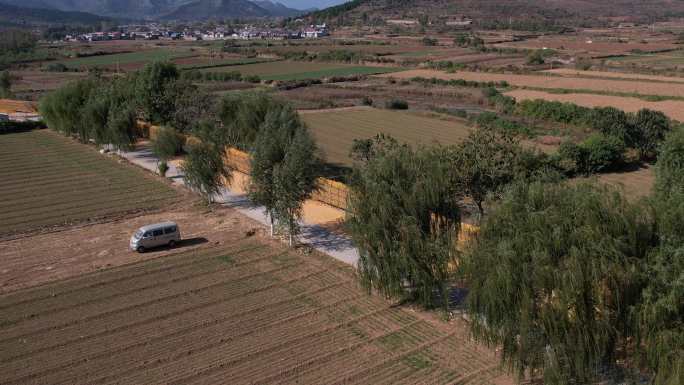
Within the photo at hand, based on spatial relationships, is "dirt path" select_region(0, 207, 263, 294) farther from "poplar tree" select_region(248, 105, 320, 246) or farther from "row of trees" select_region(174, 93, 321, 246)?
"poplar tree" select_region(248, 105, 320, 246)

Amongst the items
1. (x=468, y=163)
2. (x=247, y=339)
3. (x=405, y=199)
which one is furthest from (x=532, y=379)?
(x=468, y=163)

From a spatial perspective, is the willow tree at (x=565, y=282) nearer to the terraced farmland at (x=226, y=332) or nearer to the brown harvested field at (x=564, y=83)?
the terraced farmland at (x=226, y=332)

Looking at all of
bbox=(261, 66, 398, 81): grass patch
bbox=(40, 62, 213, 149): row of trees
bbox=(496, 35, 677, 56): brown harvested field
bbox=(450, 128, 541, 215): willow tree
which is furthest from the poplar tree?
bbox=(496, 35, 677, 56): brown harvested field

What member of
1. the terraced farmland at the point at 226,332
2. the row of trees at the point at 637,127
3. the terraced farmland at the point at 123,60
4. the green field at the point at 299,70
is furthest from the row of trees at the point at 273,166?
the terraced farmland at the point at 123,60

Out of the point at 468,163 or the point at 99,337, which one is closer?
the point at 99,337

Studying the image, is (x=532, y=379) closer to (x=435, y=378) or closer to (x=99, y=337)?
(x=435, y=378)

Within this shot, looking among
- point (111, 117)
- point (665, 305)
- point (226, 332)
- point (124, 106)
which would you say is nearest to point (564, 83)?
point (124, 106)
